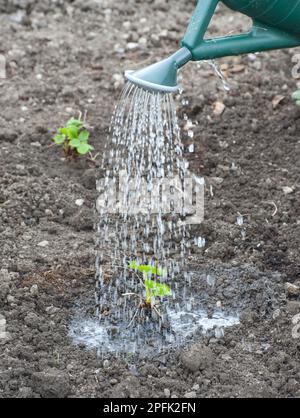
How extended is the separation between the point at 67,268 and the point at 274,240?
2.42 ft

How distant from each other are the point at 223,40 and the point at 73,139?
1.05 meters

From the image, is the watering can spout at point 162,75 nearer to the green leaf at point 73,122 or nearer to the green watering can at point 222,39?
the green watering can at point 222,39

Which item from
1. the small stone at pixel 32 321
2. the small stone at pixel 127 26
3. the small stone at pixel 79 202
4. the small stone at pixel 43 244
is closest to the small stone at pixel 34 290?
the small stone at pixel 32 321

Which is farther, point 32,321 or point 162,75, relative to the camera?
point 32,321

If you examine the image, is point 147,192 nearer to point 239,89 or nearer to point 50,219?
point 50,219

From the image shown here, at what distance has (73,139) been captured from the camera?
3.60 m

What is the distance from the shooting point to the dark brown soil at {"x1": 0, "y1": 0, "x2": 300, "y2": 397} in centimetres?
274

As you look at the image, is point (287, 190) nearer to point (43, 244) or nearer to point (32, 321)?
point (43, 244)

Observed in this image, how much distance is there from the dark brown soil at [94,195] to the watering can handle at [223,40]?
30.5 inches

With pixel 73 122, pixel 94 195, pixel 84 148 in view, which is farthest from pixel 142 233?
pixel 73 122

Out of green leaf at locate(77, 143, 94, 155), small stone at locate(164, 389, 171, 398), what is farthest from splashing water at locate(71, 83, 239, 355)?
small stone at locate(164, 389, 171, 398)

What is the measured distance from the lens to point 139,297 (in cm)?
304

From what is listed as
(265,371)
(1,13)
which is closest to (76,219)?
(265,371)
